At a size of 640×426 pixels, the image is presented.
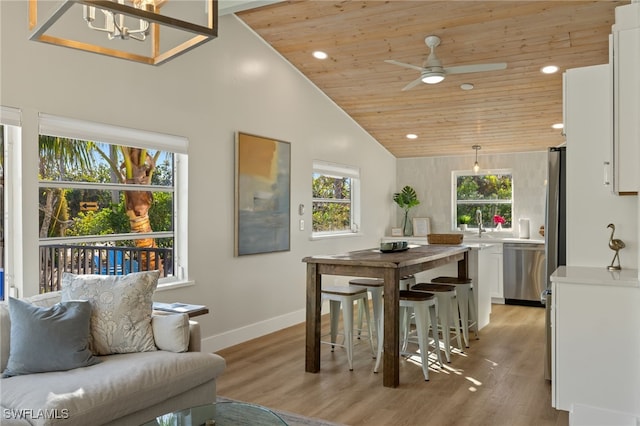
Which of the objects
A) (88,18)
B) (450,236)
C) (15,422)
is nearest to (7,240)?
(15,422)

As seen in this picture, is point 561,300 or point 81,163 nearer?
point 561,300

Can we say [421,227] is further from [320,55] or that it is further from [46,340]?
[46,340]

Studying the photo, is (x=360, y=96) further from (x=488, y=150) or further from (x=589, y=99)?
(x=589, y=99)

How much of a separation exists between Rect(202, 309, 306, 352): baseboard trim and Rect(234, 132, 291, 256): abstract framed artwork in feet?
2.44

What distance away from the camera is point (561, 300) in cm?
303

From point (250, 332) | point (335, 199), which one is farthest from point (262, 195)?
point (335, 199)

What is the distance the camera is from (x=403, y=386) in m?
3.75

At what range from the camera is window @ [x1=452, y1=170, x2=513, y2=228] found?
25.1 ft

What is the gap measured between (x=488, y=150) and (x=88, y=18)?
21.6 feet

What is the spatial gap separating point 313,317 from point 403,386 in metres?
0.87

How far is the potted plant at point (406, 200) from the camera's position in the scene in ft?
26.5

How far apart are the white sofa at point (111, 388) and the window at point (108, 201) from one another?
2.15ft

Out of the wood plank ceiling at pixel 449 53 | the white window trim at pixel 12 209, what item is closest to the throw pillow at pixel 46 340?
the white window trim at pixel 12 209

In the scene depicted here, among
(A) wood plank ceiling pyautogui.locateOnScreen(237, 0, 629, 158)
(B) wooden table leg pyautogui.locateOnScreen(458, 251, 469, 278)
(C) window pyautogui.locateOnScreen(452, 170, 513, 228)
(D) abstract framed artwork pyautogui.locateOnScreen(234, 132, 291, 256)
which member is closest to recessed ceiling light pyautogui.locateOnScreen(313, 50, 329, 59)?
(A) wood plank ceiling pyautogui.locateOnScreen(237, 0, 629, 158)
